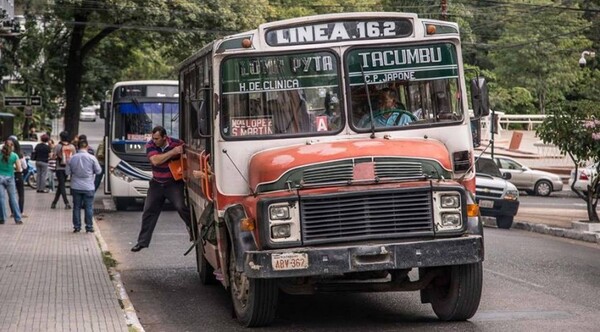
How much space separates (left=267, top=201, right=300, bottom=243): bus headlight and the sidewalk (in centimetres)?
158

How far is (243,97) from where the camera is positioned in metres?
10.6

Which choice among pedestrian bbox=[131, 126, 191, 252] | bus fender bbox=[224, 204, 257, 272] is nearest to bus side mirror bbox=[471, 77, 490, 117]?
bus fender bbox=[224, 204, 257, 272]

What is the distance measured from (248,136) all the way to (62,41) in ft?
107

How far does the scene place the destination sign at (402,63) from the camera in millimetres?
10539

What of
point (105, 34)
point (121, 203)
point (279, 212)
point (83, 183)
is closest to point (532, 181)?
point (105, 34)

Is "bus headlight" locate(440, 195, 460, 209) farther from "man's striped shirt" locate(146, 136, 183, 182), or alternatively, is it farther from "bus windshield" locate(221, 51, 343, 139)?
"man's striped shirt" locate(146, 136, 183, 182)

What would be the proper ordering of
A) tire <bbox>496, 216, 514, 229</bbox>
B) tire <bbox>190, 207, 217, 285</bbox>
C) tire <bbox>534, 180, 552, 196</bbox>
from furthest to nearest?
tire <bbox>534, 180, 552, 196</bbox>
tire <bbox>496, 216, 514, 229</bbox>
tire <bbox>190, 207, 217, 285</bbox>

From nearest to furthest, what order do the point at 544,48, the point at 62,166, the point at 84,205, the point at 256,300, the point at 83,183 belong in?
the point at 256,300
the point at 83,183
the point at 84,205
the point at 62,166
the point at 544,48

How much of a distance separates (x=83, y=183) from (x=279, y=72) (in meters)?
10.1

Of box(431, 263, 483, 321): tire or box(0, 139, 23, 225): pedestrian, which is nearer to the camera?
box(431, 263, 483, 321): tire

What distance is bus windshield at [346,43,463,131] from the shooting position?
1050 cm

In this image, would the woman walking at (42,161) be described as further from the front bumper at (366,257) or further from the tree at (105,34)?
the front bumper at (366,257)

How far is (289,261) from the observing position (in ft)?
31.0

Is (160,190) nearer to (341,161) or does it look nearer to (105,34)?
(341,161)
